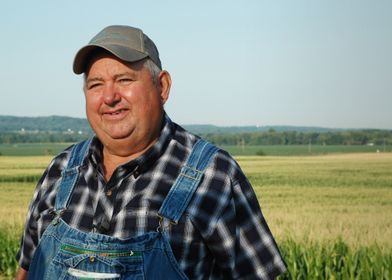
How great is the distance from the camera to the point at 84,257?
6.44ft

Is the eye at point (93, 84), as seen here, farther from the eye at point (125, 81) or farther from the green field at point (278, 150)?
the green field at point (278, 150)

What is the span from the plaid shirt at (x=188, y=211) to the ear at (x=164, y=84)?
3.4 inches

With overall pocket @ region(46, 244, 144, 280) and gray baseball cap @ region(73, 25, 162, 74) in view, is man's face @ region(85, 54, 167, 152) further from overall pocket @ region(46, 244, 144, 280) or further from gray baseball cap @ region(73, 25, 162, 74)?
overall pocket @ region(46, 244, 144, 280)

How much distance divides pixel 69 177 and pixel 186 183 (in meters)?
0.45

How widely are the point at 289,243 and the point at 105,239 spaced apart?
5.15 meters

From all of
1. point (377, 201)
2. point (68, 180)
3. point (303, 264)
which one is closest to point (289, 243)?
point (303, 264)

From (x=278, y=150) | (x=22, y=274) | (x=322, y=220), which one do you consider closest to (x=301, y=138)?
(x=278, y=150)

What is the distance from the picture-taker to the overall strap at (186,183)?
76.2 inches

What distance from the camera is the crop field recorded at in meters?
6.28

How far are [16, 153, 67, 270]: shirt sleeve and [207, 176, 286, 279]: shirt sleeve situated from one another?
0.61m

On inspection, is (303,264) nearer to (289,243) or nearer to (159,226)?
(289,243)

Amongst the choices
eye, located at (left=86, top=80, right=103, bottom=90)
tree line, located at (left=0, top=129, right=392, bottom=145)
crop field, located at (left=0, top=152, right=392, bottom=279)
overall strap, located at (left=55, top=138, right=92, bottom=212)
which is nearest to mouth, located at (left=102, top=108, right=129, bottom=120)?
eye, located at (left=86, top=80, right=103, bottom=90)

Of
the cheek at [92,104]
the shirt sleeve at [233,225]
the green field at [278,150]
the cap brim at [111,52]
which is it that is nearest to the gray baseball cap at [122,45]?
the cap brim at [111,52]

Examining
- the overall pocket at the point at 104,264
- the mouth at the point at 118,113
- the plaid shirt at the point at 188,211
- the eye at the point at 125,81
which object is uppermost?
the eye at the point at 125,81
